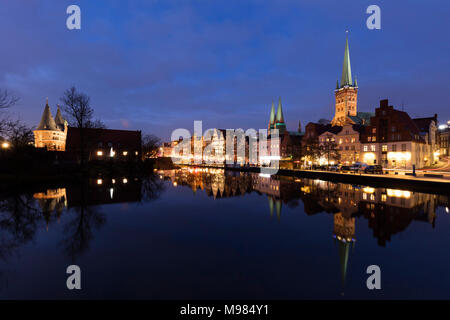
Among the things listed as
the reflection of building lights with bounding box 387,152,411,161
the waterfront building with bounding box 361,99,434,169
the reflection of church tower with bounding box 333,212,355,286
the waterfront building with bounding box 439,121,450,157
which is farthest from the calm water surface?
the waterfront building with bounding box 439,121,450,157

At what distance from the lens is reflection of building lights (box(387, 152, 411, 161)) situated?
5466cm

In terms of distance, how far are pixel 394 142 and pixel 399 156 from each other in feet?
→ 13.0

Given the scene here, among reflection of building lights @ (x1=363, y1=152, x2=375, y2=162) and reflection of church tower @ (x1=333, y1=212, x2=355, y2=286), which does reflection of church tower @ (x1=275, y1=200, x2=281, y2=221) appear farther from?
reflection of building lights @ (x1=363, y1=152, x2=375, y2=162)

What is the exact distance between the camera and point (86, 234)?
460 inches

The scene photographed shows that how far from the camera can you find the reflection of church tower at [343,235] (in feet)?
29.2

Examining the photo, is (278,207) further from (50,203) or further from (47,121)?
(47,121)

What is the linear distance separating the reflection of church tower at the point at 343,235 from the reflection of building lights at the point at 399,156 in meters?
52.7

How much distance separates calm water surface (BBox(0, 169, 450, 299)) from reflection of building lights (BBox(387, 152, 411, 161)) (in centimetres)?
4530

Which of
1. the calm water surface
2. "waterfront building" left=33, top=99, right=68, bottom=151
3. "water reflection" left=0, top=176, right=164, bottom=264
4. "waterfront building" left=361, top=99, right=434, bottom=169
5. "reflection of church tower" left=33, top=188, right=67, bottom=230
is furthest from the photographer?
"waterfront building" left=33, top=99, right=68, bottom=151

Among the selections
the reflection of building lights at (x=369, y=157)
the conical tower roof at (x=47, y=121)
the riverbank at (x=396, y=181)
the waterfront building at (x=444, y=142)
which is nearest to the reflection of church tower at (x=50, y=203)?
the riverbank at (x=396, y=181)

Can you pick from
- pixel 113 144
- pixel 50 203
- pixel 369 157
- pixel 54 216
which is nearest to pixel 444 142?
pixel 369 157

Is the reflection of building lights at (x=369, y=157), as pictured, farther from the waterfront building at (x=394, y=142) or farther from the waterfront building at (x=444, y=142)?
the waterfront building at (x=444, y=142)

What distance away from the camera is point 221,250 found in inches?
390
